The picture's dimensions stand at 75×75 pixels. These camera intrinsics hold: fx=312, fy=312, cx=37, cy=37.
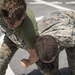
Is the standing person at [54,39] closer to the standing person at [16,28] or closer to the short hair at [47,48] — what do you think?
the short hair at [47,48]

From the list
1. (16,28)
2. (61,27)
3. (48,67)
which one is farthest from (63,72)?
(16,28)

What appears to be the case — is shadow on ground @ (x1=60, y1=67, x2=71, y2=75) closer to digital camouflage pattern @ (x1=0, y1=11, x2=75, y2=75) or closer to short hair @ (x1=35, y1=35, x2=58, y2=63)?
digital camouflage pattern @ (x1=0, y1=11, x2=75, y2=75)

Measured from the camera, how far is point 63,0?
8977 millimetres

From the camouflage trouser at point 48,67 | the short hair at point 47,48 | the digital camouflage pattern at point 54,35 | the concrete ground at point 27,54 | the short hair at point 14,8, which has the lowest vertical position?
the concrete ground at point 27,54

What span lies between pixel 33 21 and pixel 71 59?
74 centimetres

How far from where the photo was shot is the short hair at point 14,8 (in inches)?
128

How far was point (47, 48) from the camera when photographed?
3.21 m

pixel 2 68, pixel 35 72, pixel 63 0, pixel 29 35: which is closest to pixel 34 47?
pixel 29 35

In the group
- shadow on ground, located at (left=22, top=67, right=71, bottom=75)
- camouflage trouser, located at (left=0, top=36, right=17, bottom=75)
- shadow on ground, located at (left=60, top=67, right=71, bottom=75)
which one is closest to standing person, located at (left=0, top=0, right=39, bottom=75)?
camouflage trouser, located at (left=0, top=36, right=17, bottom=75)

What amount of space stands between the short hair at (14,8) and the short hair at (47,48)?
1.15 ft

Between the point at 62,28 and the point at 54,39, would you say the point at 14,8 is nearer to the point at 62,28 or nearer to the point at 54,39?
the point at 54,39

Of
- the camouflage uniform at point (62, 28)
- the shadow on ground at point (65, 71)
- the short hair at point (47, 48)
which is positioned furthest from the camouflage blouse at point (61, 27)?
the shadow on ground at point (65, 71)

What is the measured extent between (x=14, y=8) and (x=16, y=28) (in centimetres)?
50

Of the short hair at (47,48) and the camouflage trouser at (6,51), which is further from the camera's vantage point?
the camouflage trouser at (6,51)
